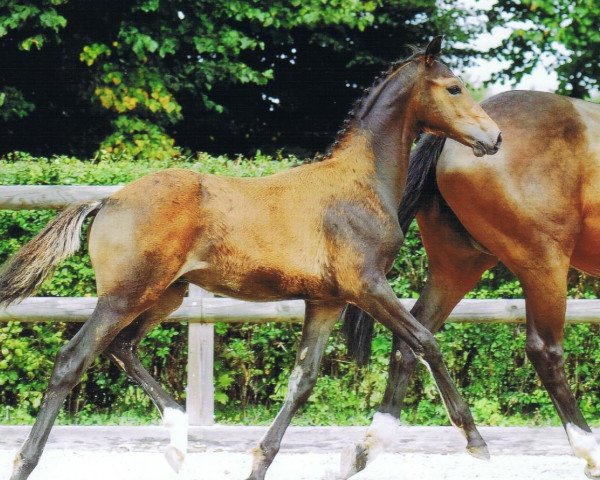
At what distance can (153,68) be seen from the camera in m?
9.13

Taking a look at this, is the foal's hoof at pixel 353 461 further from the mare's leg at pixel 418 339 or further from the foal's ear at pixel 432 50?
the foal's ear at pixel 432 50

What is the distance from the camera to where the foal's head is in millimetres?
3891

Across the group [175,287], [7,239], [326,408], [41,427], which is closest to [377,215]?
[175,287]

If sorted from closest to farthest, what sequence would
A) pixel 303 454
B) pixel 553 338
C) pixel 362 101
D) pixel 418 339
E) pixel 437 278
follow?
pixel 418 339, pixel 362 101, pixel 553 338, pixel 437 278, pixel 303 454

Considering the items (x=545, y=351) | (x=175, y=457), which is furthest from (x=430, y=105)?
(x=175, y=457)

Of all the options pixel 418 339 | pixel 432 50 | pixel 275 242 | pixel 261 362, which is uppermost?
pixel 432 50

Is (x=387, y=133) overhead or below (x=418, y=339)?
overhead

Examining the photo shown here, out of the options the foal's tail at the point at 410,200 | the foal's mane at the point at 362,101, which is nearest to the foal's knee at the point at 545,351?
the foal's tail at the point at 410,200

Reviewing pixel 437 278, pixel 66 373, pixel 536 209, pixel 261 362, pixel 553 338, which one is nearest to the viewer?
pixel 66 373

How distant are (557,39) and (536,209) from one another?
6468 millimetres

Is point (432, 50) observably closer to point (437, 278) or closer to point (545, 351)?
point (437, 278)

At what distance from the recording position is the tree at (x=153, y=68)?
8914 millimetres

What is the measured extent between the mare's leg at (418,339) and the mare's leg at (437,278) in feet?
1.66

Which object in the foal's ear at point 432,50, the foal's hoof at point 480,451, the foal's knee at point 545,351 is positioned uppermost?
the foal's ear at point 432,50
